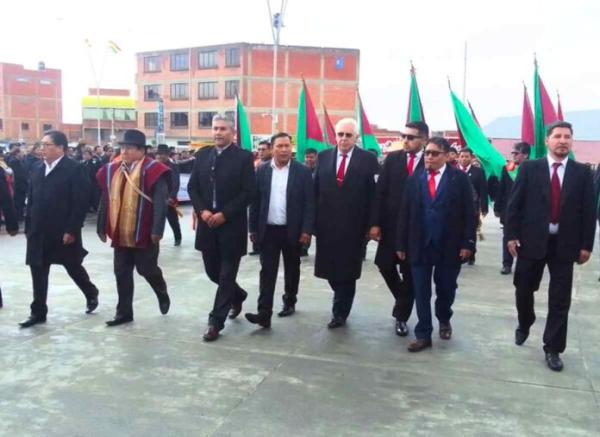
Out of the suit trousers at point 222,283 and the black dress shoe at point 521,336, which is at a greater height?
the suit trousers at point 222,283

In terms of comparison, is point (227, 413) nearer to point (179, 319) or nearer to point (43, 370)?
point (43, 370)

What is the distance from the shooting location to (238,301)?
597cm

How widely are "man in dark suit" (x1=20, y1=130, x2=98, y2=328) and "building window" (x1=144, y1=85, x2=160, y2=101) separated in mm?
60518

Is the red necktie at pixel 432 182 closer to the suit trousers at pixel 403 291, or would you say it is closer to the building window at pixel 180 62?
the suit trousers at pixel 403 291

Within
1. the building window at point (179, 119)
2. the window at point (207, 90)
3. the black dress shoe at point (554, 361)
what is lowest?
the black dress shoe at point (554, 361)

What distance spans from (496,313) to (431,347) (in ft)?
5.01

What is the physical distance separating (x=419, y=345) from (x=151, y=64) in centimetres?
6420

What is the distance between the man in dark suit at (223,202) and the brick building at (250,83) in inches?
2087

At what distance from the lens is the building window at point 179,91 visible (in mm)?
62625

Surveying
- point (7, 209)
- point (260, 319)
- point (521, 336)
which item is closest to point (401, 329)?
point (521, 336)

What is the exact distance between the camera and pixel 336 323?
18.8 feet

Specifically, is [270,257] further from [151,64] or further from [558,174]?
[151,64]

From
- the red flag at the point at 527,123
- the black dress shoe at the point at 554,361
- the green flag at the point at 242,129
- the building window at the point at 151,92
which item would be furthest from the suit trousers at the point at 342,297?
the building window at the point at 151,92

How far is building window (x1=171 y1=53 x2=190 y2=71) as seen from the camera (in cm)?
6231
